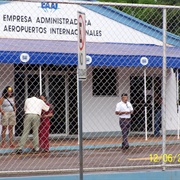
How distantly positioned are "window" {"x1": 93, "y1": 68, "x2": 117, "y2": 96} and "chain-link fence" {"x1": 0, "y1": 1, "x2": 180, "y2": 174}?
0.03 meters

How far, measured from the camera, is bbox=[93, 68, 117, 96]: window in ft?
71.3

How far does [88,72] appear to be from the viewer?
21.7 m

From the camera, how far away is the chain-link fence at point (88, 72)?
18.1 metres

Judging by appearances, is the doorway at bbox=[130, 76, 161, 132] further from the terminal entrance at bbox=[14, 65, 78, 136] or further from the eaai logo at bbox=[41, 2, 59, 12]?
the eaai logo at bbox=[41, 2, 59, 12]

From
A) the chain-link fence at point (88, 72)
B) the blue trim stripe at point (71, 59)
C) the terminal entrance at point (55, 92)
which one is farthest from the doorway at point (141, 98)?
the blue trim stripe at point (71, 59)

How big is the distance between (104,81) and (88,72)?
0.86m

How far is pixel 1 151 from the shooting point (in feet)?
51.0

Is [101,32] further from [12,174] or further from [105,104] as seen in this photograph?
[12,174]

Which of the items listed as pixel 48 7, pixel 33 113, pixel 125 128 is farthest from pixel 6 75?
pixel 125 128

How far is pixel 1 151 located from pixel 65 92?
233 inches

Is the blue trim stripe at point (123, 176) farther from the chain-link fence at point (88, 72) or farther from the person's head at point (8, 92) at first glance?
the person's head at point (8, 92)

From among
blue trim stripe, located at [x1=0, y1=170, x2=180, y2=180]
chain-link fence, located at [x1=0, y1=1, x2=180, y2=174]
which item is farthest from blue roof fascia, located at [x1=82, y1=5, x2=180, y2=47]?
blue trim stripe, located at [x1=0, y1=170, x2=180, y2=180]

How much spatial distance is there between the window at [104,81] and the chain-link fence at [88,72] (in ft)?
0.11

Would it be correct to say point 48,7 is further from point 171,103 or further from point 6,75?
point 171,103
